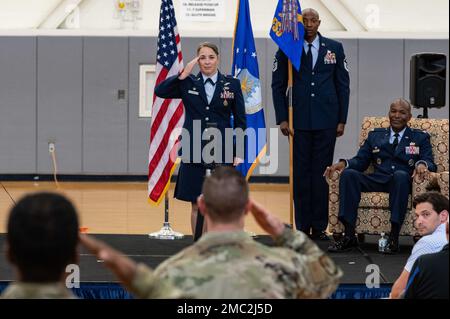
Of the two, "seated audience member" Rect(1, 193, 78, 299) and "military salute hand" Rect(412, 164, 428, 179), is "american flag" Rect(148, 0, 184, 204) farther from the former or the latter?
"seated audience member" Rect(1, 193, 78, 299)

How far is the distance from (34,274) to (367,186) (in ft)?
17.6

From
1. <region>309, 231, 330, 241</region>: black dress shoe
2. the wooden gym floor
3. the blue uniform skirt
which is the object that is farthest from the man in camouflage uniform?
<region>309, 231, 330, 241</region>: black dress shoe

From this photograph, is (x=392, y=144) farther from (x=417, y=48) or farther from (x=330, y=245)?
(x=417, y=48)

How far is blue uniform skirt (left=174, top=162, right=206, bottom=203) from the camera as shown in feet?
23.3

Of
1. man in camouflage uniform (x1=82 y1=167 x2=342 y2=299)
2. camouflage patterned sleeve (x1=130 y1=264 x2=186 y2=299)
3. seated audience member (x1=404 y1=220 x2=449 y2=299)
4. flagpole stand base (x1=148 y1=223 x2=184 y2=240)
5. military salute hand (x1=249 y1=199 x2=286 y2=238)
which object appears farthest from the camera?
flagpole stand base (x1=148 y1=223 x2=184 y2=240)

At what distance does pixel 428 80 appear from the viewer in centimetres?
775

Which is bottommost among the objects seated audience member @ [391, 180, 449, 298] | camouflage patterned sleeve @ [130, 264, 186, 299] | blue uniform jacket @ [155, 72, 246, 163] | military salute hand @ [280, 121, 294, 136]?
seated audience member @ [391, 180, 449, 298]

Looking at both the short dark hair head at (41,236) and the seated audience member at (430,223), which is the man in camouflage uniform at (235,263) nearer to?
the short dark hair head at (41,236)

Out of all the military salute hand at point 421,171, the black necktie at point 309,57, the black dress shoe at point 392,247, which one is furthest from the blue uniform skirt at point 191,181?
the military salute hand at point 421,171

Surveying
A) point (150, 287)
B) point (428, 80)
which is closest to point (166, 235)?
point (428, 80)

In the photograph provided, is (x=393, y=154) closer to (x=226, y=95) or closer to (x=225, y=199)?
(x=226, y=95)

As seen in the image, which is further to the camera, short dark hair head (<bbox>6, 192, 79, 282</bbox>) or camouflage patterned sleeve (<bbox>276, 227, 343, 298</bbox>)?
camouflage patterned sleeve (<bbox>276, 227, 343, 298</bbox>)

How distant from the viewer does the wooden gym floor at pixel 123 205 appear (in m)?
9.23

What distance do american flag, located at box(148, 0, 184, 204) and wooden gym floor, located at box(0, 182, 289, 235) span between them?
2.39 ft
